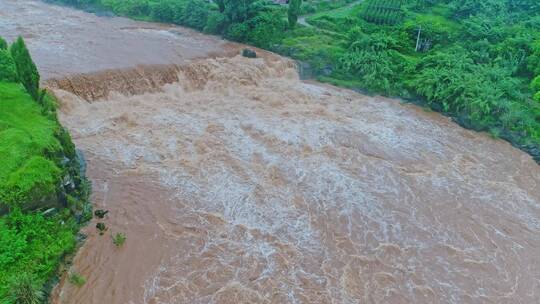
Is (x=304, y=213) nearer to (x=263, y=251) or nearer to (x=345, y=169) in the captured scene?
(x=263, y=251)

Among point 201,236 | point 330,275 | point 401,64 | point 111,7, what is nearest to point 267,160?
point 201,236

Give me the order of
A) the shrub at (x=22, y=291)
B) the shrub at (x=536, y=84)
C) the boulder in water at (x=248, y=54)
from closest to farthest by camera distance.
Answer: the shrub at (x=22, y=291), the shrub at (x=536, y=84), the boulder in water at (x=248, y=54)

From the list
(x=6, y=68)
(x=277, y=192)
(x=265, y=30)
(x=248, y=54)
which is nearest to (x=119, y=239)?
(x=277, y=192)

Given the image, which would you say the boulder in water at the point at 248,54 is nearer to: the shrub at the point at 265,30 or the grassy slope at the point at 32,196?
the shrub at the point at 265,30

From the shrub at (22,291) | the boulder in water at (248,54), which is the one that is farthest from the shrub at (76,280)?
the boulder in water at (248,54)

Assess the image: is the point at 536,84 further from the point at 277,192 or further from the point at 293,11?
the point at 293,11
